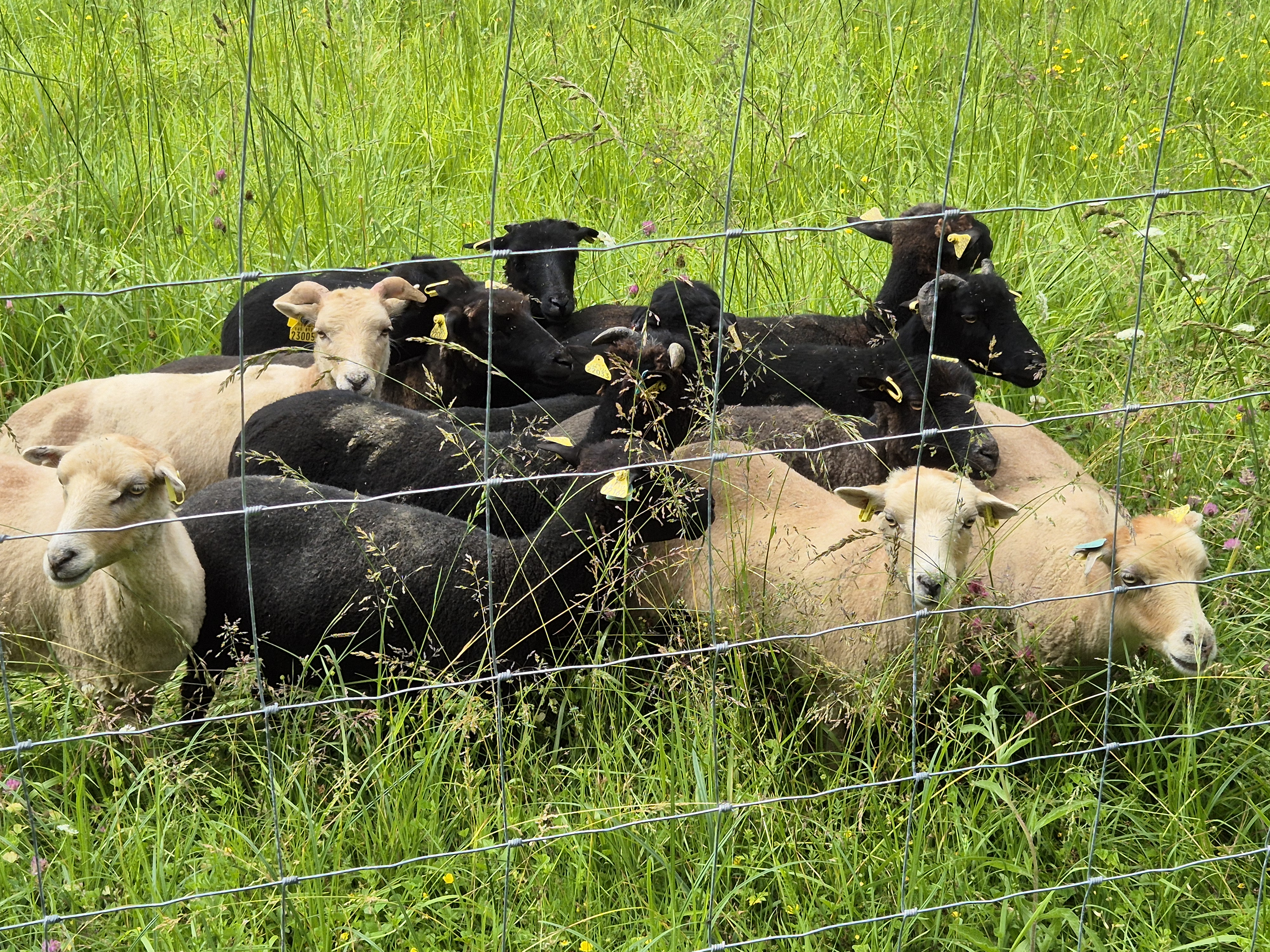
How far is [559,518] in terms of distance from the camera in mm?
3986

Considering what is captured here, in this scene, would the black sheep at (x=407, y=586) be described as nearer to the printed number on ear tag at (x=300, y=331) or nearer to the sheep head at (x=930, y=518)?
the sheep head at (x=930, y=518)

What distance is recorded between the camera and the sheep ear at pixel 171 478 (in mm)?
3504

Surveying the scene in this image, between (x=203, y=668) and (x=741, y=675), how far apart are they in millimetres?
1519

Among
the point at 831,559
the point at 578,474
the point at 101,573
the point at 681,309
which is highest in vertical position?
the point at 578,474

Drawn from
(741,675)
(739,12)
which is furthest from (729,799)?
(739,12)

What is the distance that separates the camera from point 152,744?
138 inches

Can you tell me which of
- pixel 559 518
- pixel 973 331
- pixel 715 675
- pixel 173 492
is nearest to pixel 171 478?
pixel 173 492

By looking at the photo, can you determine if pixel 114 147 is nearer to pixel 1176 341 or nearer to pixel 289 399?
pixel 289 399

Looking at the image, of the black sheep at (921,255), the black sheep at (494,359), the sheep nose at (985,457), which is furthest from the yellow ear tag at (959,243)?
the black sheep at (494,359)

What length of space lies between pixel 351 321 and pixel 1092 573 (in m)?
3.20

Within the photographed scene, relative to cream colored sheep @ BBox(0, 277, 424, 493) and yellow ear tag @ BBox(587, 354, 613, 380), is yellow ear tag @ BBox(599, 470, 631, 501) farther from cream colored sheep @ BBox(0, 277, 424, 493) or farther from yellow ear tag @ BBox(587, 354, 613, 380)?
cream colored sheep @ BBox(0, 277, 424, 493)

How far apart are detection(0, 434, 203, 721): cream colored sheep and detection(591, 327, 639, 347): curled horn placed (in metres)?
1.86

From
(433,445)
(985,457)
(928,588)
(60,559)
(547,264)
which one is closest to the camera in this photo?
(60,559)

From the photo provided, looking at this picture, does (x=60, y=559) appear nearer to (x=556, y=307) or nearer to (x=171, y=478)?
(x=171, y=478)
